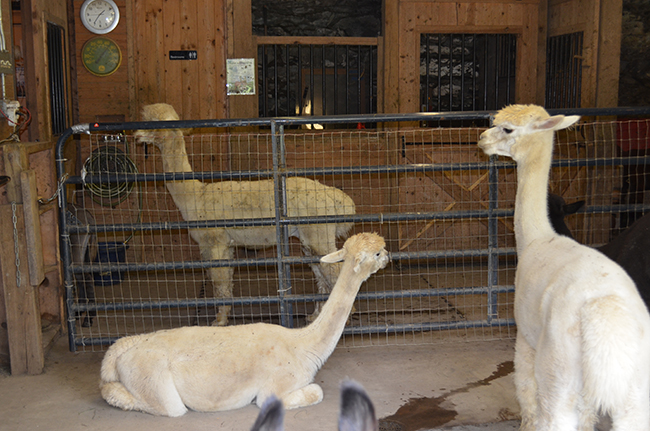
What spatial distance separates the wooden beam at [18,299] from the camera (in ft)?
13.5

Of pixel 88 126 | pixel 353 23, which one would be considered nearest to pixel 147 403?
pixel 88 126

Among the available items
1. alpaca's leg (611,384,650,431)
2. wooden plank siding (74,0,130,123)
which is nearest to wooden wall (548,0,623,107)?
wooden plank siding (74,0,130,123)

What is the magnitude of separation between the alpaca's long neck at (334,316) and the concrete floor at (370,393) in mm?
362

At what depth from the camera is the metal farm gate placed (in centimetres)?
440

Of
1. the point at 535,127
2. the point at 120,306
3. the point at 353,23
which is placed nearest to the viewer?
the point at 535,127

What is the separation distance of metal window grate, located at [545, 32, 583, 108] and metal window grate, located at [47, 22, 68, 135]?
20.0 ft

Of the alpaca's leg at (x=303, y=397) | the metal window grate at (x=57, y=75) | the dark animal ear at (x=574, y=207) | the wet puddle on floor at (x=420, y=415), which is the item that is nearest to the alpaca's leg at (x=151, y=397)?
the alpaca's leg at (x=303, y=397)

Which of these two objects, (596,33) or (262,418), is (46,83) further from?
(596,33)

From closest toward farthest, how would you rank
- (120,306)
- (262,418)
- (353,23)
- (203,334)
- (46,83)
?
(262,418) → (203,334) → (120,306) → (46,83) → (353,23)

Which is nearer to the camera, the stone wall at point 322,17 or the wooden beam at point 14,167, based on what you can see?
the wooden beam at point 14,167

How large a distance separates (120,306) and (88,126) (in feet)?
4.37

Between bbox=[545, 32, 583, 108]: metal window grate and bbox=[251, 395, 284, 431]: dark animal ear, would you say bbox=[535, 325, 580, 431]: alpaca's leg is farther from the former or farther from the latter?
bbox=[545, 32, 583, 108]: metal window grate

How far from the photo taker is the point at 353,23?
35.7 ft

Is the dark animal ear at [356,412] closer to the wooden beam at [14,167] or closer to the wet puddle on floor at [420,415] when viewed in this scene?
the wet puddle on floor at [420,415]
